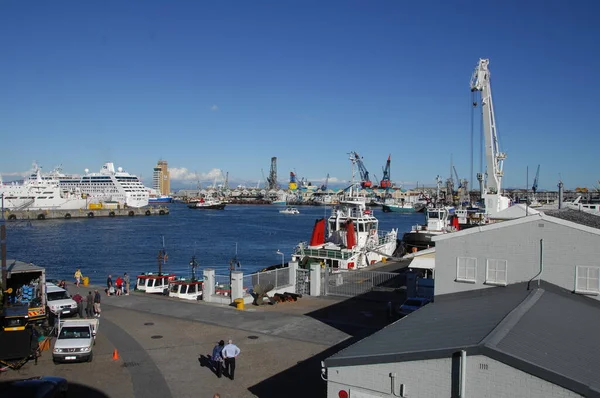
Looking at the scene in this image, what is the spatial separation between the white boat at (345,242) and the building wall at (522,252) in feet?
57.7

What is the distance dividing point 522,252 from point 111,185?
158991mm

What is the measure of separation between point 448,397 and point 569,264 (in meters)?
5.55

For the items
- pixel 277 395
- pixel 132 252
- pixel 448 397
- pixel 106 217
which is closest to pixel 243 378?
pixel 277 395

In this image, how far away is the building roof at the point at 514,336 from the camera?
7.43 metres

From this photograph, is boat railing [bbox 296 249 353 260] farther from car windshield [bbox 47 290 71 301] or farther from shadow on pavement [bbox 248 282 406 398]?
car windshield [bbox 47 290 71 301]

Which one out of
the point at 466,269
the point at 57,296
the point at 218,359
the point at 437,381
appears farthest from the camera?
the point at 57,296

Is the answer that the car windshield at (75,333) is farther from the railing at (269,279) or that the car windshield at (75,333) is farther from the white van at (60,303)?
the railing at (269,279)

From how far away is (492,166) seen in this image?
167 ft

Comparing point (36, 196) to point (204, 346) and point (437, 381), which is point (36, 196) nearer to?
point (204, 346)

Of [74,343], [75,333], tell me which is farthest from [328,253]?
[74,343]

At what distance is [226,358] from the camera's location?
1227cm

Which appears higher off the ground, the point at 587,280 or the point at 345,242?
the point at 587,280

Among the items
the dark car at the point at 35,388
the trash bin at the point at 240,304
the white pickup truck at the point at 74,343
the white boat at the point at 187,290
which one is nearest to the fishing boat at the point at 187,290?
the white boat at the point at 187,290

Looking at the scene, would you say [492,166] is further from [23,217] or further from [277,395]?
[23,217]
